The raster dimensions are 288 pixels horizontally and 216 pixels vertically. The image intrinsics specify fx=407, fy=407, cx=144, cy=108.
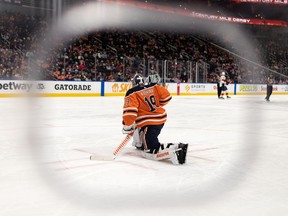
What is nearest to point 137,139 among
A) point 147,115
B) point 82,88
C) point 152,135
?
point 152,135

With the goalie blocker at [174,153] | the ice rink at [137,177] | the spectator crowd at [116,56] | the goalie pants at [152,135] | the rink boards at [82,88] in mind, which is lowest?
the ice rink at [137,177]

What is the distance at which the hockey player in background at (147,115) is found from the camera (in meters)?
4.20

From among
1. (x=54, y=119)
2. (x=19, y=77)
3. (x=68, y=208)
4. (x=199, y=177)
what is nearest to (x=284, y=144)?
(x=199, y=177)

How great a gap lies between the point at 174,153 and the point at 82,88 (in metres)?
14.7

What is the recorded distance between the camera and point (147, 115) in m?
4.39

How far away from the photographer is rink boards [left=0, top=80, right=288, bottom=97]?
52.3 feet

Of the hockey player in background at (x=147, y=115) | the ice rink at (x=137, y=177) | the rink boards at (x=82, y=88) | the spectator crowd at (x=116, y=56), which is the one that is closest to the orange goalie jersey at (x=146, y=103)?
the hockey player in background at (x=147, y=115)

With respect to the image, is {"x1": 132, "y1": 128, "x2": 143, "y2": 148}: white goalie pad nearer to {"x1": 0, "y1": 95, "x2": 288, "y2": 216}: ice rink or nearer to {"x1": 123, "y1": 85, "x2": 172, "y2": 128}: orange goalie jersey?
{"x1": 0, "y1": 95, "x2": 288, "y2": 216}: ice rink

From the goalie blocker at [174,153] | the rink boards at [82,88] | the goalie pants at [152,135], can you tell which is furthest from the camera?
the rink boards at [82,88]

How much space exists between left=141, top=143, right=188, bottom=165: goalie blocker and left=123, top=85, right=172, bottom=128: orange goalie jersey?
13.1 inches

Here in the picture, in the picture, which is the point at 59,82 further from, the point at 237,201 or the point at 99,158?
the point at 237,201

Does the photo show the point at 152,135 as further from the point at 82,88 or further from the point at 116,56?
the point at 116,56

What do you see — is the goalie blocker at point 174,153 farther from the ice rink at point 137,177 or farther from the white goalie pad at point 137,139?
the white goalie pad at point 137,139

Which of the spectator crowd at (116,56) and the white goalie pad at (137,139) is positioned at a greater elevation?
the spectator crowd at (116,56)
